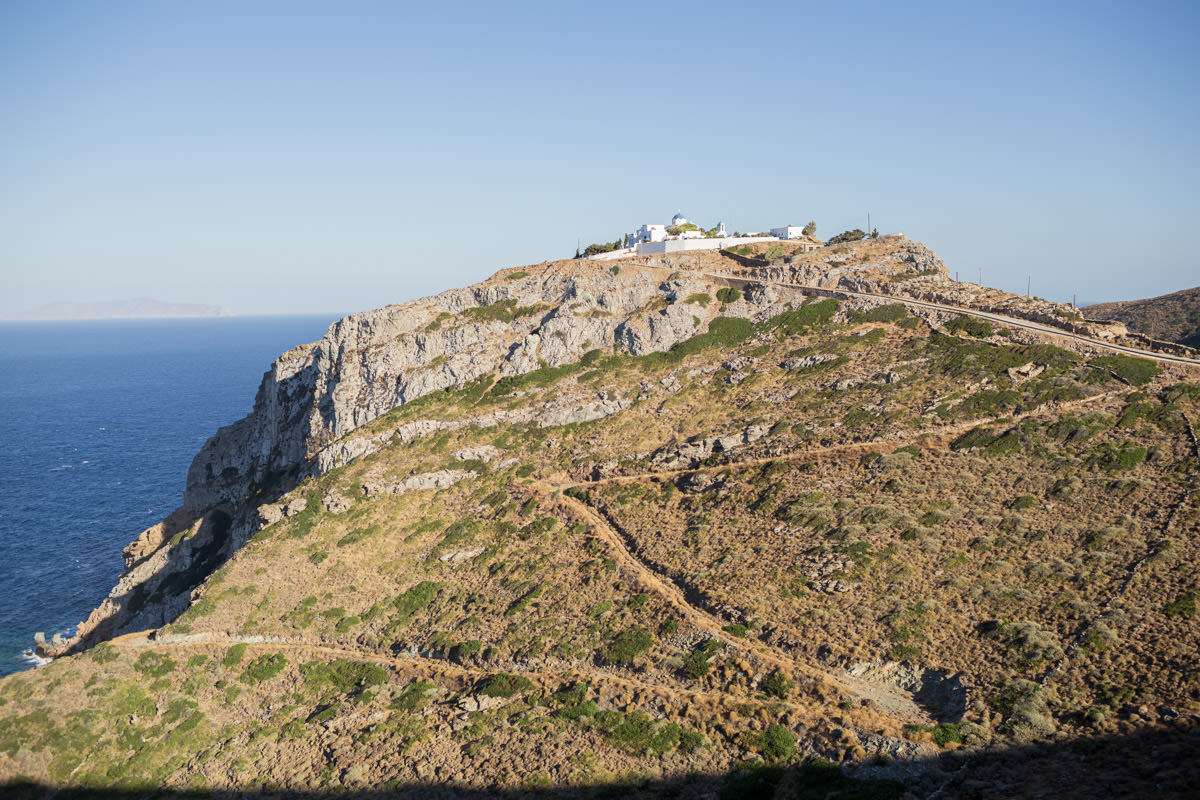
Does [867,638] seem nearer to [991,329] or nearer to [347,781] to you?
[347,781]

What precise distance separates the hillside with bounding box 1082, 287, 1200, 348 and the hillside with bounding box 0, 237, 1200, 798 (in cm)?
Answer: 6132

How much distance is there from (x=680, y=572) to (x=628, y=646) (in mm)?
7512

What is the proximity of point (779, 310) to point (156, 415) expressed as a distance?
166 meters

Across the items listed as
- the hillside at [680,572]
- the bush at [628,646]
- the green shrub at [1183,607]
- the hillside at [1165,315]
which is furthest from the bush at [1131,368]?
the hillside at [1165,315]

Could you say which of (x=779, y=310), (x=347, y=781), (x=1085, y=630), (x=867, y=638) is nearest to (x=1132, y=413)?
(x=1085, y=630)

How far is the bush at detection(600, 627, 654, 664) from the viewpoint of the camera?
41.1 m

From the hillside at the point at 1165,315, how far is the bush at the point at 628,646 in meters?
102

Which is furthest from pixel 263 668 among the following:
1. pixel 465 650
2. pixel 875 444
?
pixel 875 444

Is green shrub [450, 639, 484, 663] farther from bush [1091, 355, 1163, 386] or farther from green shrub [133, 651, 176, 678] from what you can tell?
bush [1091, 355, 1163, 386]

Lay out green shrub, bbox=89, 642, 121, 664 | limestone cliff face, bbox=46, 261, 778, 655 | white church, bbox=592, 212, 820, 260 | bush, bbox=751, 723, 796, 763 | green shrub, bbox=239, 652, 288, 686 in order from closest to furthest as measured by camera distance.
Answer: bush, bbox=751, 723, 796, 763, green shrub, bbox=239, 652, 288, 686, green shrub, bbox=89, 642, 121, 664, limestone cliff face, bbox=46, 261, 778, 655, white church, bbox=592, 212, 820, 260

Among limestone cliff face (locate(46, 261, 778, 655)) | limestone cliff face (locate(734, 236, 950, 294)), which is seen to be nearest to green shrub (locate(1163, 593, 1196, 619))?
limestone cliff face (locate(46, 261, 778, 655))

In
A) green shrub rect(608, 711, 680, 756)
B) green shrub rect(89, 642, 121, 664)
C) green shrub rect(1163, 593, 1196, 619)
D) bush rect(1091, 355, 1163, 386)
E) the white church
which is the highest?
the white church

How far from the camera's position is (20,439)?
153625mm

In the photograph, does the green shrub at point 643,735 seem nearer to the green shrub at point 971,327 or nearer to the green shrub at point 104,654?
the green shrub at point 104,654
